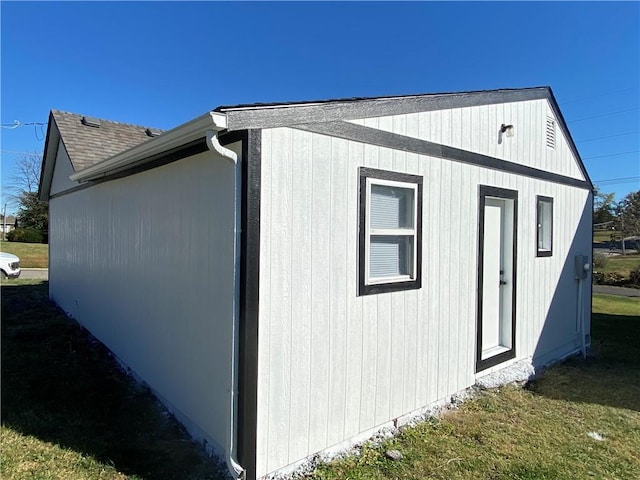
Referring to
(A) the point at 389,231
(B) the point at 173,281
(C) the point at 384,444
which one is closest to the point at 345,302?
(A) the point at 389,231

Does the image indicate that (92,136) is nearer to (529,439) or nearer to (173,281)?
(173,281)

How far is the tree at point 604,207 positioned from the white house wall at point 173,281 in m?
33.4

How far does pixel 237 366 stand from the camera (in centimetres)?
268

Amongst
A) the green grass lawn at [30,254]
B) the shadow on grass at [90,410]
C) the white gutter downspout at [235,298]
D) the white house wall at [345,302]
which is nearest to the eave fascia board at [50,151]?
the shadow on grass at [90,410]

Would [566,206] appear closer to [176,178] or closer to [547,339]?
[547,339]

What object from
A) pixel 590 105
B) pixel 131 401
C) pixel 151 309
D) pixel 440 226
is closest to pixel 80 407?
pixel 131 401

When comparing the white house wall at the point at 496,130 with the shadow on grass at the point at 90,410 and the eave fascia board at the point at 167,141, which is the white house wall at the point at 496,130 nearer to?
the eave fascia board at the point at 167,141

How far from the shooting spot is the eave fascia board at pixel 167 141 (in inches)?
97.9

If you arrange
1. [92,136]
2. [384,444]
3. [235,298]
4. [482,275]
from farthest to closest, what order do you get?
[92,136], [482,275], [384,444], [235,298]

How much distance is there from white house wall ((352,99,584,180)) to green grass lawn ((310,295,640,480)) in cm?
279

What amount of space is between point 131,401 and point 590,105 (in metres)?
34.2

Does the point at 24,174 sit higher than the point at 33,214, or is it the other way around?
the point at 24,174

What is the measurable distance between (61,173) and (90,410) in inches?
273

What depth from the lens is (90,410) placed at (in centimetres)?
380
